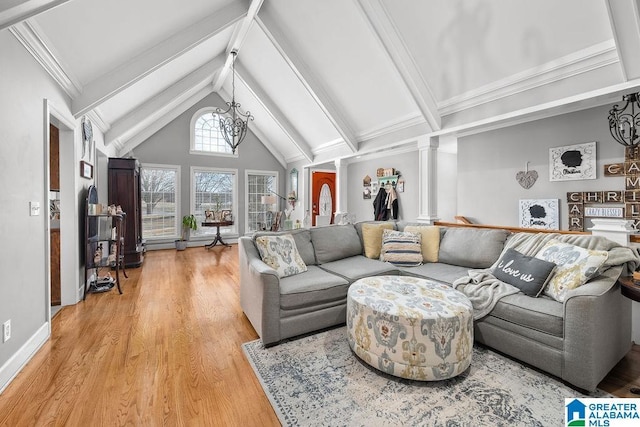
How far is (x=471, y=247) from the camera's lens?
10.1ft

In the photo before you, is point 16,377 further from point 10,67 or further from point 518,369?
point 518,369

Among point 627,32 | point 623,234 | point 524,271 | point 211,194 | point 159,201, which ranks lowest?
point 524,271

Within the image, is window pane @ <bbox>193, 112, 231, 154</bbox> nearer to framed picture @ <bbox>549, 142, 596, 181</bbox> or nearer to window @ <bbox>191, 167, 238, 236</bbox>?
window @ <bbox>191, 167, 238, 236</bbox>

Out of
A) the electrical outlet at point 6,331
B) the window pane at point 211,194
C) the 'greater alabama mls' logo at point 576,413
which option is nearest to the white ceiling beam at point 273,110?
the window pane at point 211,194

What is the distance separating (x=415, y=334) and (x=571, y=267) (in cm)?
134

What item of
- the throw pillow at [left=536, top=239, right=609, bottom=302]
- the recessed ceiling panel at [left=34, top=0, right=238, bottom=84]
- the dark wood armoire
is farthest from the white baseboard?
the throw pillow at [left=536, top=239, right=609, bottom=302]

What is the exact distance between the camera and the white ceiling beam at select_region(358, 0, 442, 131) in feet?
11.3

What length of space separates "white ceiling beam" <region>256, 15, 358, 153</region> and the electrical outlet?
4.68 m

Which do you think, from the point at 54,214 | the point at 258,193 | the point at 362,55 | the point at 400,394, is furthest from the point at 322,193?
the point at 400,394

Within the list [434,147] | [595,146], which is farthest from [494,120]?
[595,146]

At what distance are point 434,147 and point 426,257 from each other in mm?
1945

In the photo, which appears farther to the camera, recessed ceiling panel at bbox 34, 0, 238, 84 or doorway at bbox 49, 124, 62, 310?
doorway at bbox 49, 124, 62, 310

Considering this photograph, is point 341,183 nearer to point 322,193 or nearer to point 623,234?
point 322,193

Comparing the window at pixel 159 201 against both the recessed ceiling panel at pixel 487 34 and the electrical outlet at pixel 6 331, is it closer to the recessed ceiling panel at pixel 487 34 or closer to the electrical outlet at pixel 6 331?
the electrical outlet at pixel 6 331
